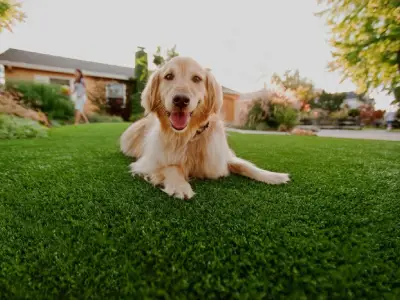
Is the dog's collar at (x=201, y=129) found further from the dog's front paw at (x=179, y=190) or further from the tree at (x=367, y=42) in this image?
the tree at (x=367, y=42)

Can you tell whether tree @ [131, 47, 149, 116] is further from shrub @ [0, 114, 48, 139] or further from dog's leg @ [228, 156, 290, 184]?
dog's leg @ [228, 156, 290, 184]

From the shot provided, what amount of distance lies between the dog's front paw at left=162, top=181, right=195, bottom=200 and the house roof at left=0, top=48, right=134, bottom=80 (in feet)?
55.3

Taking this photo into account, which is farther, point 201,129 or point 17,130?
point 17,130

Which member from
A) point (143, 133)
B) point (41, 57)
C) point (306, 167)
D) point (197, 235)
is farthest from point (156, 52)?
point (197, 235)

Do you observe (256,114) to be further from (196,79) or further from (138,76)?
(196,79)

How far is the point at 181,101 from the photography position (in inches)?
76.9

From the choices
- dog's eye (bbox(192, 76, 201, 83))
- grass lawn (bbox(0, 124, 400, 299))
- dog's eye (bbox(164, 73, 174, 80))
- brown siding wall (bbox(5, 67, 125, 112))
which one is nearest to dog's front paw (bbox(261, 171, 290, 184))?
Result: grass lawn (bbox(0, 124, 400, 299))

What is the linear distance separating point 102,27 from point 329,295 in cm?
1399

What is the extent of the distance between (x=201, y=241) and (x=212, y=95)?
1.45m

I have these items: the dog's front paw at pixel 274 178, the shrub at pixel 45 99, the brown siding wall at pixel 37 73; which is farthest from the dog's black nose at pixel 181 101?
the brown siding wall at pixel 37 73

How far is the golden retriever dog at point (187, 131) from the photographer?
6.66 ft

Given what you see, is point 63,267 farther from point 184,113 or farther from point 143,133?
point 143,133

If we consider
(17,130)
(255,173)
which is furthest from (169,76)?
(17,130)

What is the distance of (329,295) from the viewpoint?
2.76 ft
